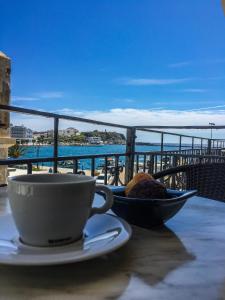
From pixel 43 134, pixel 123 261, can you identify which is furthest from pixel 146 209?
pixel 43 134

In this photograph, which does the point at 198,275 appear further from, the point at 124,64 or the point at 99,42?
the point at 124,64

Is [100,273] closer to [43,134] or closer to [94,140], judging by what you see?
[43,134]

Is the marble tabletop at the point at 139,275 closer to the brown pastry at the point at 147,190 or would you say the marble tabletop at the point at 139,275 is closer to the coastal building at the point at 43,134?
the brown pastry at the point at 147,190

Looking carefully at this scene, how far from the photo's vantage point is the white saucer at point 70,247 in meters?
0.40

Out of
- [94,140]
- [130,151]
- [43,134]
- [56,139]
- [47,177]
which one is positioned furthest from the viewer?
[130,151]

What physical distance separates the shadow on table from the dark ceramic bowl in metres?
0.09

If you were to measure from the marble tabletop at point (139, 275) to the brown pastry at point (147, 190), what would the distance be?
0.09 meters

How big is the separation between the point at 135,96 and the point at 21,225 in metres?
33.3

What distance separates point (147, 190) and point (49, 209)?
0.81ft

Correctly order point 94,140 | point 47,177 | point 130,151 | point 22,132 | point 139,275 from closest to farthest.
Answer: point 139,275 < point 47,177 < point 22,132 < point 94,140 < point 130,151

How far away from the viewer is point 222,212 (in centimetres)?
77

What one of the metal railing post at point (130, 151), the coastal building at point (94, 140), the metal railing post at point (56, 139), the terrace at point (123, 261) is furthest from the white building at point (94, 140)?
the terrace at point (123, 261)

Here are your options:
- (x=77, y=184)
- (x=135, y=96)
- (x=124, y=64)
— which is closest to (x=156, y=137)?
(x=77, y=184)

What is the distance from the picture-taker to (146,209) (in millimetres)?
580
